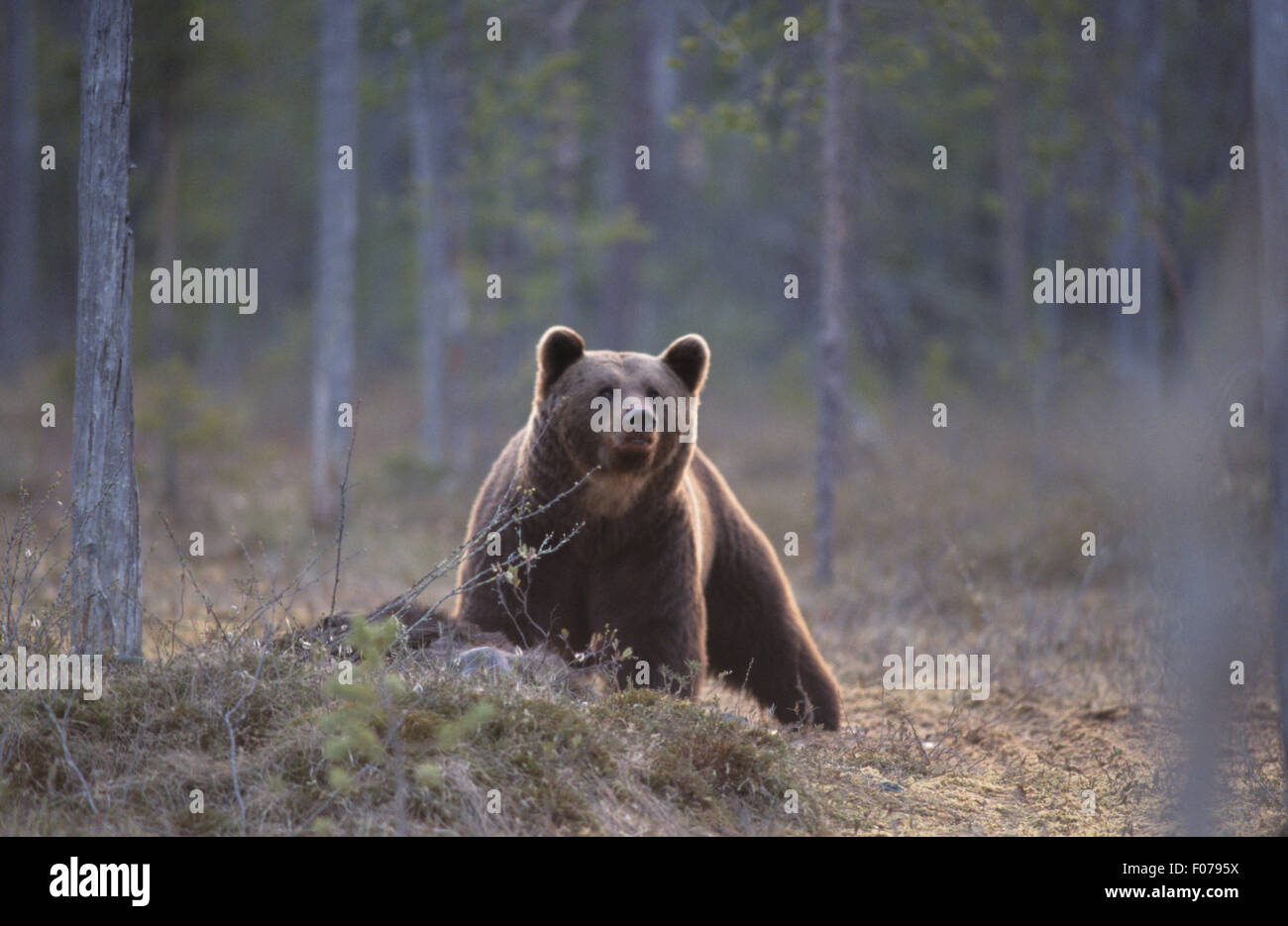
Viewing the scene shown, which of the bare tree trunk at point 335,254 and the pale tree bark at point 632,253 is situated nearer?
the bare tree trunk at point 335,254

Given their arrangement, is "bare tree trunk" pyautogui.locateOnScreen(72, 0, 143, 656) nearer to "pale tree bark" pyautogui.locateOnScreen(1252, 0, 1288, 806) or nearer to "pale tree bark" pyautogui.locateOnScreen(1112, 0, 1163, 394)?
"pale tree bark" pyautogui.locateOnScreen(1252, 0, 1288, 806)

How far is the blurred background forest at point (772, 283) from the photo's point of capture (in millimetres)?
8930

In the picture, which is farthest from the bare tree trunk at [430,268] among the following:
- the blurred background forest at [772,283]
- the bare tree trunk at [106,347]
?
the bare tree trunk at [106,347]

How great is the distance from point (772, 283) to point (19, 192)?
18.4 m

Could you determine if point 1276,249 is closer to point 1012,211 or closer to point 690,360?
point 690,360

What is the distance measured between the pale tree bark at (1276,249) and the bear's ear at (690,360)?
2.75m

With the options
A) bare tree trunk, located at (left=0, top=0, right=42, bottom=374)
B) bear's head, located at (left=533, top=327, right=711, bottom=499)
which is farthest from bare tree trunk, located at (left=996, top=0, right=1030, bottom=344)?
bare tree trunk, located at (left=0, top=0, right=42, bottom=374)

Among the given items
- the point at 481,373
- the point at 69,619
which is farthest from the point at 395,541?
the point at 481,373

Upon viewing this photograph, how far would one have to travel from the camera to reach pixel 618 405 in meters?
5.72

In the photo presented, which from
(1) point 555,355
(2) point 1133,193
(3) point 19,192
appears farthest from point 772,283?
(1) point 555,355

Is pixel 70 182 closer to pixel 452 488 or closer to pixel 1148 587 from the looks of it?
pixel 452 488

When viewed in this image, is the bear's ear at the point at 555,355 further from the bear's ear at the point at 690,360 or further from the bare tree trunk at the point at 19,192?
the bare tree trunk at the point at 19,192
